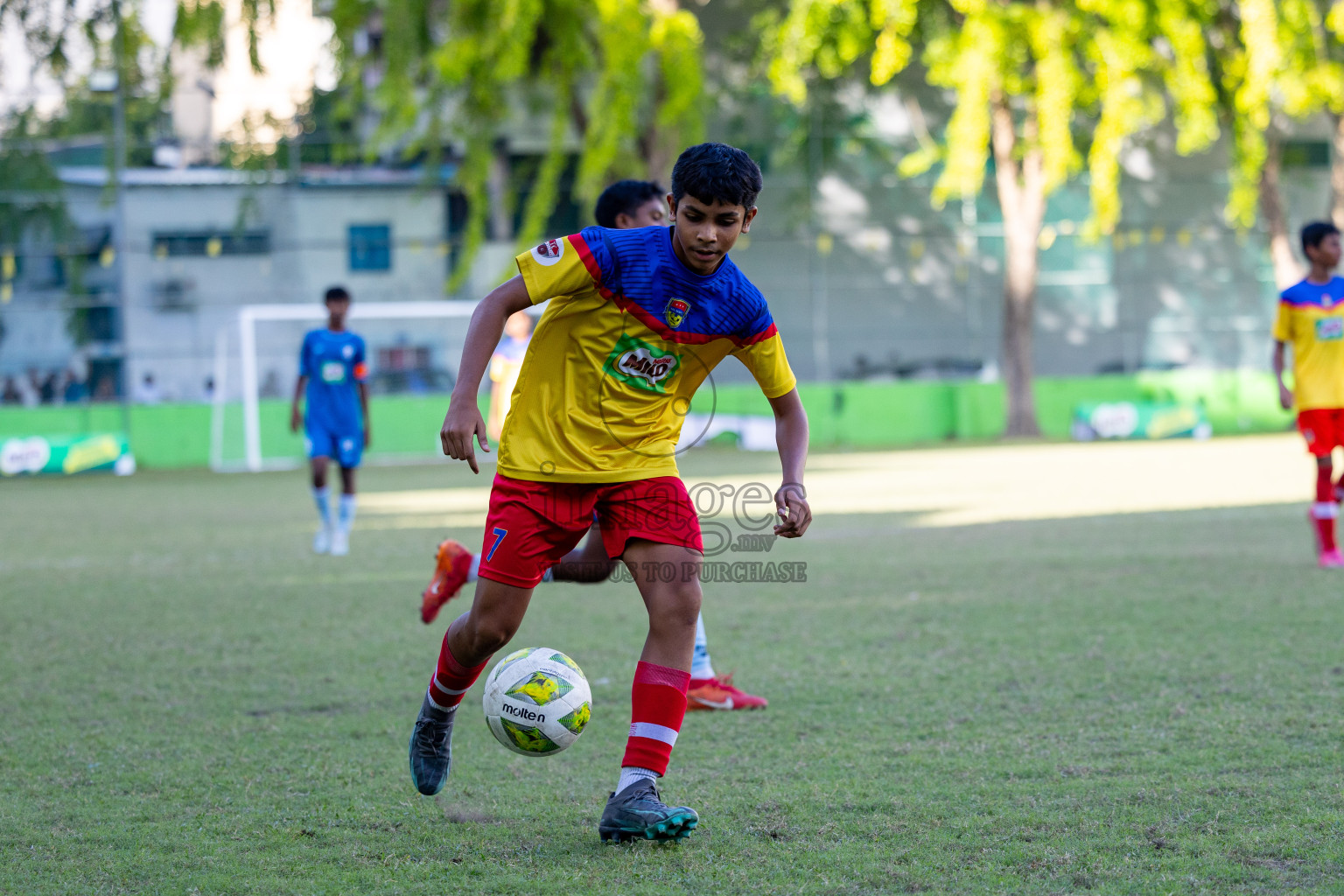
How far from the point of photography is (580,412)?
11.7ft

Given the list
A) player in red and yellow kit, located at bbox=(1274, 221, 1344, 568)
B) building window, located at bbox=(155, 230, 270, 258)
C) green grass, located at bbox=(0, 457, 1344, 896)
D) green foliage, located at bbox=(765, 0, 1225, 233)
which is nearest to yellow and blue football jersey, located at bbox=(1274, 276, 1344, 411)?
player in red and yellow kit, located at bbox=(1274, 221, 1344, 568)

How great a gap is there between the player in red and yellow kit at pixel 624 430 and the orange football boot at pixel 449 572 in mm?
1857

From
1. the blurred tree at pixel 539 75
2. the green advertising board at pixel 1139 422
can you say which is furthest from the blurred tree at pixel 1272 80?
the blurred tree at pixel 539 75

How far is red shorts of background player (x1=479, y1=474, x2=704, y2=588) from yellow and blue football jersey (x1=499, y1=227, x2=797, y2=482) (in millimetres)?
42

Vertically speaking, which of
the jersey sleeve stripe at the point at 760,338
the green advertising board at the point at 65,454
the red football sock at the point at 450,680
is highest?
the jersey sleeve stripe at the point at 760,338

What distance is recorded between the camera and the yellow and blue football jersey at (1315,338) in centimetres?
837

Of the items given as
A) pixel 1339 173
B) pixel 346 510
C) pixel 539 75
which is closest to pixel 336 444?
pixel 346 510

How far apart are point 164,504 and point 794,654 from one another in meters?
11.8

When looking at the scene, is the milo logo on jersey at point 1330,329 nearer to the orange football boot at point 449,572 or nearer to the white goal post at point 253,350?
the orange football boot at point 449,572

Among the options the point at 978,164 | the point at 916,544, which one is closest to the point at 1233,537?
the point at 916,544

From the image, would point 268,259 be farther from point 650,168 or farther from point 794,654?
point 794,654

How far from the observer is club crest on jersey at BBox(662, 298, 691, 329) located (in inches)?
139

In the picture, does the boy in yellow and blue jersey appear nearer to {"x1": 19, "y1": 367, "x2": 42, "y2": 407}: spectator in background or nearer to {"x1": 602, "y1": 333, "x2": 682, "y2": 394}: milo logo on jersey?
{"x1": 602, "y1": 333, "x2": 682, "y2": 394}: milo logo on jersey

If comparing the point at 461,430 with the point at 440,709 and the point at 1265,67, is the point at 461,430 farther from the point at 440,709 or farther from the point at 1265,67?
the point at 1265,67
